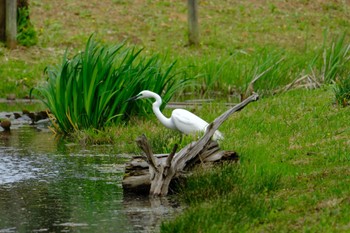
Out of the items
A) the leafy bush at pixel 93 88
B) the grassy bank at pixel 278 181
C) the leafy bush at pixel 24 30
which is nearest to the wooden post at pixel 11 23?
the leafy bush at pixel 24 30

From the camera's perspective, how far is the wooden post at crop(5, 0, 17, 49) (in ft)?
69.3

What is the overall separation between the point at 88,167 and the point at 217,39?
574 inches

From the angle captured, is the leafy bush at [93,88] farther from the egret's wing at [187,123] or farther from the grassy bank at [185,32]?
the grassy bank at [185,32]

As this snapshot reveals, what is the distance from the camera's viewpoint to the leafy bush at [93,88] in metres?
13.2

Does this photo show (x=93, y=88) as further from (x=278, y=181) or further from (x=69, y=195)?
(x=278, y=181)

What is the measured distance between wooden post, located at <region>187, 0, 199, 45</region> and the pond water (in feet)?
38.1

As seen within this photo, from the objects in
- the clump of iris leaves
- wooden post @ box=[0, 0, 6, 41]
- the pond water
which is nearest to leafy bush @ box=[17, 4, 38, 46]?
wooden post @ box=[0, 0, 6, 41]

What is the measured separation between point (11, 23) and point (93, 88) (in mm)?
8745

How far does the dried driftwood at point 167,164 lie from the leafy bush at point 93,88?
3.83 metres

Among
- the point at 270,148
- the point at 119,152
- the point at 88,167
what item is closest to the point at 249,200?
the point at 270,148

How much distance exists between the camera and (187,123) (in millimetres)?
11445

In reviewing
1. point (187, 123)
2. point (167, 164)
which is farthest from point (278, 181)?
point (187, 123)

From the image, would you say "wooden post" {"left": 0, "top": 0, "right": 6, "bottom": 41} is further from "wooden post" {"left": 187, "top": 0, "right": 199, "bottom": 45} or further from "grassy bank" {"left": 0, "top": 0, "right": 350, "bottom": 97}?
"wooden post" {"left": 187, "top": 0, "right": 199, "bottom": 45}

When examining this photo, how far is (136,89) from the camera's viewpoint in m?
13.8
